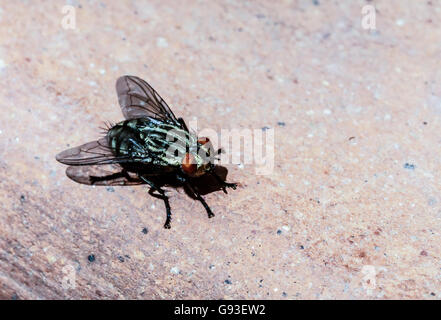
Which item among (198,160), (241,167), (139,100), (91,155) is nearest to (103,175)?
(91,155)

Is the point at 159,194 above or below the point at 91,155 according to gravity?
below

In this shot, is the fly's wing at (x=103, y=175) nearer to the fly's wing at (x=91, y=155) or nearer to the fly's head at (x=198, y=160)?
the fly's wing at (x=91, y=155)

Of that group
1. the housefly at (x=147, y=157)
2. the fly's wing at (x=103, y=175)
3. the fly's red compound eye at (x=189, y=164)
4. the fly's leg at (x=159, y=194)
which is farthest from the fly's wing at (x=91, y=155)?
the fly's red compound eye at (x=189, y=164)

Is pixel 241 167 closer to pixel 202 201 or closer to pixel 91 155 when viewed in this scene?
pixel 202 201

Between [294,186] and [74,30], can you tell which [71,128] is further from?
[294,186]

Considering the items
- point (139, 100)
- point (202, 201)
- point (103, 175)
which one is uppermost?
point (139, 100)

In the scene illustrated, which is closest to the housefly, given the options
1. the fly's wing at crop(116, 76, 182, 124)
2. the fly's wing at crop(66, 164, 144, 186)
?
the fly's wing at crop(66, 164, 144, 186)

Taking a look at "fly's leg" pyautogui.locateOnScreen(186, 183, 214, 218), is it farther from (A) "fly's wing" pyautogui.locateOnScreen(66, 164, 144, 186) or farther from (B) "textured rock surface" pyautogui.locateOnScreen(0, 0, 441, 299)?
(A) "fly's wing" pyautogui.locateOnScreen(66, 164, 144, 186)
